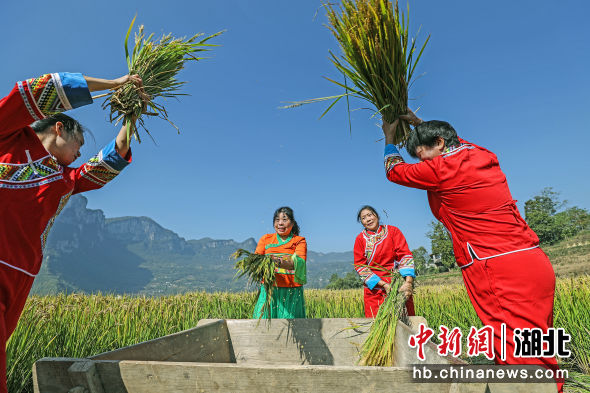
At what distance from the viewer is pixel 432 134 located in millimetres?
2158

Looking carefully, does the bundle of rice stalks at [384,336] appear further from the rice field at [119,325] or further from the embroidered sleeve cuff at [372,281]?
the rice field at [119,325]

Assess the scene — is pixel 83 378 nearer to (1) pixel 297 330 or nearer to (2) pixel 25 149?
(2) pixel 25 149

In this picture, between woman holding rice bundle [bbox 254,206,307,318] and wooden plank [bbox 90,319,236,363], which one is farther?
woman holding rice bundle [bbox 254,206,307,318]

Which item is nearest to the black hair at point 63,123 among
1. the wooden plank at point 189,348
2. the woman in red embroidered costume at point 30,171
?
the woman in red embroidered costume at point 30,171

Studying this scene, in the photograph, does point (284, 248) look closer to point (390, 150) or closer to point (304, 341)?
point (304, 341)

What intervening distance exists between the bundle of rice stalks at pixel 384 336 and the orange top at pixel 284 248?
1.20 m

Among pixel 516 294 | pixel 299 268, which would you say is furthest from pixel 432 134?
pixel 299 268

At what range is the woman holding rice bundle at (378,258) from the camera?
338 centimetres

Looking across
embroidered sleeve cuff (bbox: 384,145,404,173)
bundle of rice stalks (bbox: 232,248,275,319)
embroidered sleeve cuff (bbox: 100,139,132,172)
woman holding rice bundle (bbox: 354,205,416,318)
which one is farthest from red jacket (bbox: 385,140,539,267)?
embroidered sleeve cuff (bbox: 100,139,132,172)

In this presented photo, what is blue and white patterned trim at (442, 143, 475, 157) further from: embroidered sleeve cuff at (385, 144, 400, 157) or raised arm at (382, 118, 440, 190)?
embroidered sleeve cuff at (385, 144, 400, 157)

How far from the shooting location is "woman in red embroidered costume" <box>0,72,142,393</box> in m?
1.43

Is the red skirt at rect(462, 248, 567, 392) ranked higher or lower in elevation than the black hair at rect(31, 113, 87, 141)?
lower

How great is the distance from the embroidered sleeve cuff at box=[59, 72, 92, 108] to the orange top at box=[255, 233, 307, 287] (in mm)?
2246

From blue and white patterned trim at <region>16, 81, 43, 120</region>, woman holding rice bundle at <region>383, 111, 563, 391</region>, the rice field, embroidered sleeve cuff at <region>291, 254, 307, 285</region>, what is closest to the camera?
blue and white patterned trim at <region>16, 81, 43, 120</region>
